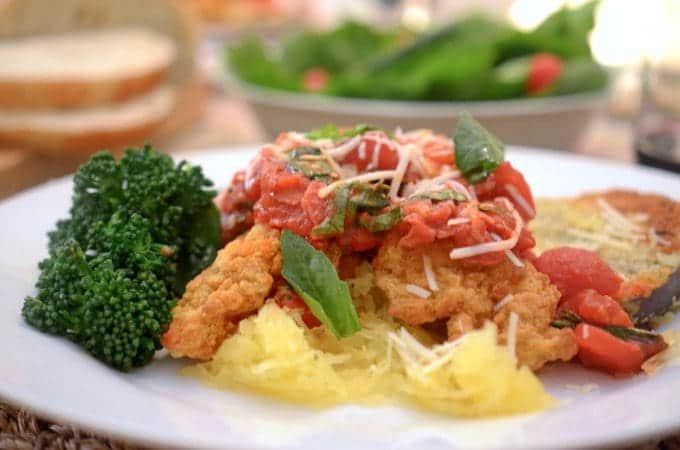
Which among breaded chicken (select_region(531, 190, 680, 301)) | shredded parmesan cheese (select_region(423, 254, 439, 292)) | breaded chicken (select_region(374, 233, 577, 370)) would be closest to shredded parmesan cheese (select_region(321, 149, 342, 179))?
breaded chicken (select_region(374, 233, 577, 370))

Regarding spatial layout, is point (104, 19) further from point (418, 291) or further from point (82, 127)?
point (418, 291)

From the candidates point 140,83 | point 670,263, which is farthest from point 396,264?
point 140,83

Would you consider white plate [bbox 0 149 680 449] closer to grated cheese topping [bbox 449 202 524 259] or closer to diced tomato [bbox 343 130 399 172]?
grated cheese topping [bbox 449 202 524 259]

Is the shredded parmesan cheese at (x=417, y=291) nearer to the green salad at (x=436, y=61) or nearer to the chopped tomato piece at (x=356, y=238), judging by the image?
the chopped tomato piece at (x=356, y=238)

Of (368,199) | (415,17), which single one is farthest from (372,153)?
(415,17)

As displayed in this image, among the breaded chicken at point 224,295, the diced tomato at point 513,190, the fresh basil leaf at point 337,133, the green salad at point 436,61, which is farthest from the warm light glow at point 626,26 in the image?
the breaded chicken at point 224,295
